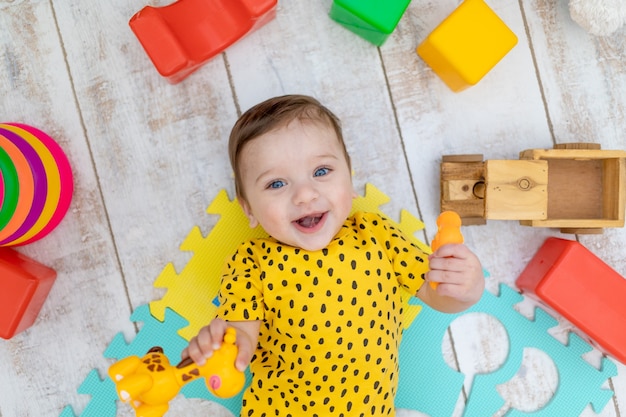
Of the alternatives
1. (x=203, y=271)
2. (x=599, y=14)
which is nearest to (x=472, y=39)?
(x=599, y=14)

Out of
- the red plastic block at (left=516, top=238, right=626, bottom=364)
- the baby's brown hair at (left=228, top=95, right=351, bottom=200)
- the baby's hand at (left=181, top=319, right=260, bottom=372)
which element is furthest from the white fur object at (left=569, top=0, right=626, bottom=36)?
the baby's hand at (left=181, top=319, right=260, bottom=372)

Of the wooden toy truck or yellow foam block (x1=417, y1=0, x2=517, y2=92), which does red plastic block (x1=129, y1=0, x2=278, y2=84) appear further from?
the wooden toy truck

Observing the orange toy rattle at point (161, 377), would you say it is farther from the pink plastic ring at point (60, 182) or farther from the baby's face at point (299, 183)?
the pink plastic ring at point (60, 182)

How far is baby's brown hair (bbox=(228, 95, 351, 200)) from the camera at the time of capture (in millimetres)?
770

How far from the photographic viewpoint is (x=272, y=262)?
809 millimetres

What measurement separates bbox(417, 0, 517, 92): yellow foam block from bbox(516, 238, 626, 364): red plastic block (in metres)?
0.34

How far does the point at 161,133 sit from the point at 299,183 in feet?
1.17

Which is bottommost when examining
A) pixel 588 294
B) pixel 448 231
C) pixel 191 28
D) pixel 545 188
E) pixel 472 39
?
pixel 588 294

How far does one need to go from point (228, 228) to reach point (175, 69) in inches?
11.2

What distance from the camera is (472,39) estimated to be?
906 millimetres

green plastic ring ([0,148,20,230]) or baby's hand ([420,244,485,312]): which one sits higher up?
green plastic ring ([0,148,20,230])

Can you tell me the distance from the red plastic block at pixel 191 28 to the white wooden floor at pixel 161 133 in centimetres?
6

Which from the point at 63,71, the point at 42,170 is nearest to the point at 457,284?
the point at 42,170

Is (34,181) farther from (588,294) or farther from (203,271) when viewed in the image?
(588,294)
